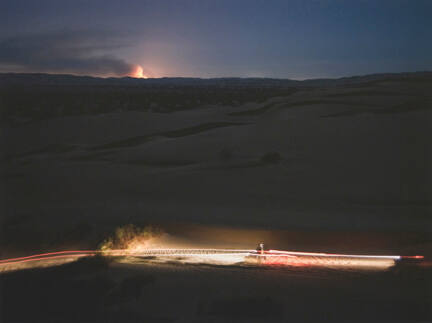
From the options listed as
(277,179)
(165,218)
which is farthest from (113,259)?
(277,179)

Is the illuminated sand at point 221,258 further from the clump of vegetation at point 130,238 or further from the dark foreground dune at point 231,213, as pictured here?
the dark foreground dune at point 231,213

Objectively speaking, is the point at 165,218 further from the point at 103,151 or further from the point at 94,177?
the point at 103,151

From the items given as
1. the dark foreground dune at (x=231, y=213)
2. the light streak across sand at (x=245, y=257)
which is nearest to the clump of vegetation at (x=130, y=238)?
the light streak across sand at (x=245, y=257)

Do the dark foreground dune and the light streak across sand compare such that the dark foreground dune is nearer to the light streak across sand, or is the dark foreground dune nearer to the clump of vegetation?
the light streak across sand

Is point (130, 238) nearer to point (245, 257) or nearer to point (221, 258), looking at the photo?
point (221, 258)

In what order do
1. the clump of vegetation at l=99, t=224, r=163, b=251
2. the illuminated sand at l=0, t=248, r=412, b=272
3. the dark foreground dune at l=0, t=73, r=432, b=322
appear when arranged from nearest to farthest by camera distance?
the dark foreground dune at l=0, t=73, r=432, b=322
the illuminated sand at l=0, t=248, r=412, b=272
the clump of vegetation at l=99, t=224, r=163, b=251

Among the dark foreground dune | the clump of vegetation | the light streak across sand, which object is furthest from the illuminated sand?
the dark foreground dune

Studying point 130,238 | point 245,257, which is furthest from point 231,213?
point 130,238

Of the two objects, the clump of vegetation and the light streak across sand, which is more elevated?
the clump of vegetation
